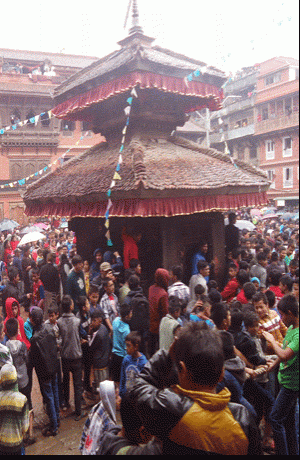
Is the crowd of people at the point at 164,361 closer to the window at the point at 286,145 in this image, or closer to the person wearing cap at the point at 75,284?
the person wearing cap at the point at 75,284

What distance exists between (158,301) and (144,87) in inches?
156

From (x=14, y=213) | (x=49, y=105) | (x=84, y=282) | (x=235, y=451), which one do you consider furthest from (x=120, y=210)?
(x=14, y=213)

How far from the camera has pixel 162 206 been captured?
621 centimetres

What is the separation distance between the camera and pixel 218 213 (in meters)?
8.20

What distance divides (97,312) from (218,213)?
14.3 feet

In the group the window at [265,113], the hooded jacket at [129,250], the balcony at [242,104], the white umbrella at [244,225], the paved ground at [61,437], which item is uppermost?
the balcony at [242,104]

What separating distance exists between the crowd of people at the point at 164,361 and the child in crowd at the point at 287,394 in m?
0.01

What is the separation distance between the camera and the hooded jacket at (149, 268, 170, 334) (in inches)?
203

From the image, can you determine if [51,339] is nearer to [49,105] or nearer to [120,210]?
[120,210]

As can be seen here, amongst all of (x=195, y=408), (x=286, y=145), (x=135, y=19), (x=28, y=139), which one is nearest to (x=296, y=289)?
(x=195, y=408)

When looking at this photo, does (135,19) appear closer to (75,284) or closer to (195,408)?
(75,284)

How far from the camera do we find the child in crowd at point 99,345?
15.5ft

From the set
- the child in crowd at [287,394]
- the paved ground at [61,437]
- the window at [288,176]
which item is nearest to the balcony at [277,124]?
the window at [288,176]

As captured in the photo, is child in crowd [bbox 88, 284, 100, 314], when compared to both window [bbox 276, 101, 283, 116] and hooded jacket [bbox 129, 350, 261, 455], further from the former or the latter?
hooded jacket [bbox 129, 350, 261, 455]
